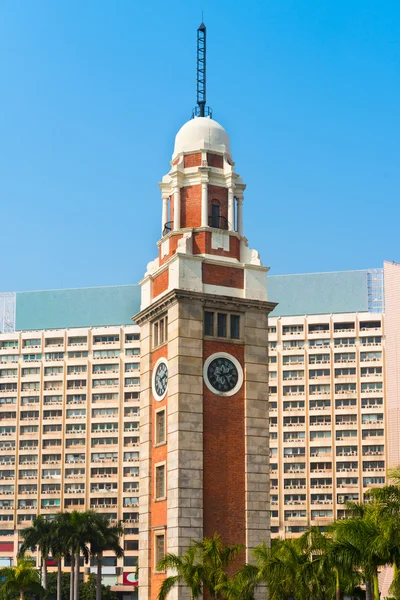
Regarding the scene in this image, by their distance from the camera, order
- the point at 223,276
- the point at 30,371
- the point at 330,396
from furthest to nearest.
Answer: the point at 30,371 → the point at 330,396 → the point at 223,276

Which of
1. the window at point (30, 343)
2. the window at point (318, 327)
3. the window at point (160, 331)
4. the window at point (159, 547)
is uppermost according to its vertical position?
the window at point (318, 327)

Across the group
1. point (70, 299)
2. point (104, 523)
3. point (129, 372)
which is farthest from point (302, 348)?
point (104, 523)

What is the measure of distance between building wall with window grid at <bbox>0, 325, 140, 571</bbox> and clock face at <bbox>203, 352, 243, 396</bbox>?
7983 centimetres

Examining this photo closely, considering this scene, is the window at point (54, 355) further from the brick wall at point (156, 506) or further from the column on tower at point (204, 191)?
the column on tower at point (204, 191)

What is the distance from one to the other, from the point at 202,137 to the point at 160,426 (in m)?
17.2

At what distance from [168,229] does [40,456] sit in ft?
275

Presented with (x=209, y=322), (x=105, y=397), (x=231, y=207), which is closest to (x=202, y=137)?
(x=231, y=207)

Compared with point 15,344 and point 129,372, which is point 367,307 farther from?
point 15,344

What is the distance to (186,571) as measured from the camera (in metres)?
49.6

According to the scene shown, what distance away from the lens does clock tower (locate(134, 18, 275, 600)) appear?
55.2 metres

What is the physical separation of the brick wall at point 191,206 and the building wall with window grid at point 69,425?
3029 inches

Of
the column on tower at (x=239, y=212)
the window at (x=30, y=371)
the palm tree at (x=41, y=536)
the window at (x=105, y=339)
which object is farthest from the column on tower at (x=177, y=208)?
the window at (x=30, y=371)

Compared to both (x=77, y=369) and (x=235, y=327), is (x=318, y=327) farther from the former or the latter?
(x=235, y=327)

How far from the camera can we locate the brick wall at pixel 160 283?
59.8m
